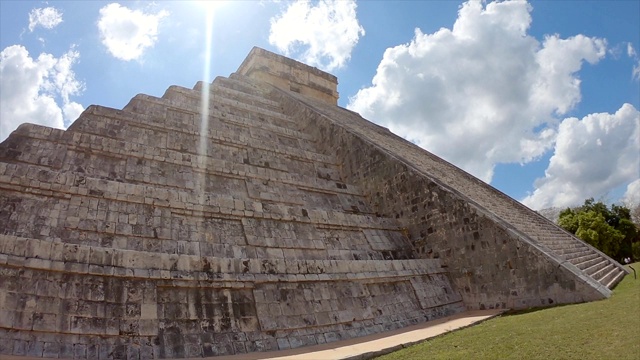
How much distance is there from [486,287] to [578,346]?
A: 4080 mm

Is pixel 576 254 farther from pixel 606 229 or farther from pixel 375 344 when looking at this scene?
pixel 606 229

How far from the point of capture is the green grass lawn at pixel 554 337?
4.78 m

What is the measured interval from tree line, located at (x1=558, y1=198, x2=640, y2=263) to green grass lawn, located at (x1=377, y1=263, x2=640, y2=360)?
16.1m

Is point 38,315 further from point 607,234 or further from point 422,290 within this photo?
point 607,234

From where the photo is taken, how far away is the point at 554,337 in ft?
17.8

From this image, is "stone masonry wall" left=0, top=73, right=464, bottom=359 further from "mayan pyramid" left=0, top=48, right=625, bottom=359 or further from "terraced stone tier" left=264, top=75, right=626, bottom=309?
"terraced stone tier" left=264, top=75, right=626, bottom=309

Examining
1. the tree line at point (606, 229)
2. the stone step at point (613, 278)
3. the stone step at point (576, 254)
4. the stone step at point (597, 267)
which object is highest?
the tree line at point (606, 229)

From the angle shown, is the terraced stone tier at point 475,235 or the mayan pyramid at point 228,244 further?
the terraced stone tier at point 475,235

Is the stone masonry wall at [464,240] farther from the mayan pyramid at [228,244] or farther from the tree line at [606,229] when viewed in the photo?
the tree line at [606,229]

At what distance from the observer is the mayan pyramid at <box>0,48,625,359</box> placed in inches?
213

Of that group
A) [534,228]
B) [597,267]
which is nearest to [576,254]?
[597,267]

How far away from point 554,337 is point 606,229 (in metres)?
19.5

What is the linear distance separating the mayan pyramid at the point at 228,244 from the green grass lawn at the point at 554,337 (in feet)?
3.84

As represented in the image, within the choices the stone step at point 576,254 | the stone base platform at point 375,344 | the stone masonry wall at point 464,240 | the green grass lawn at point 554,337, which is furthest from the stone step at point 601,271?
the stone base platform at point 375,344
